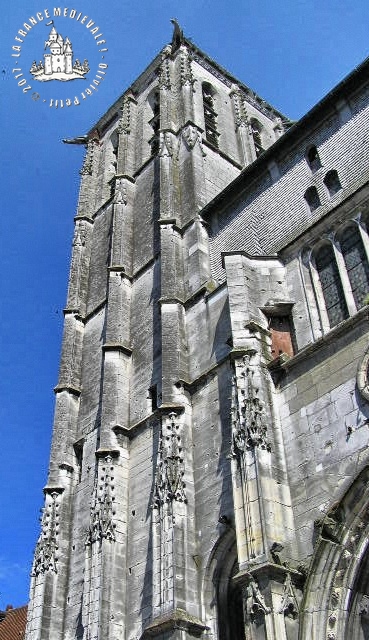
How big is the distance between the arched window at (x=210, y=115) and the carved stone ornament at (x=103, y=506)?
13906mm

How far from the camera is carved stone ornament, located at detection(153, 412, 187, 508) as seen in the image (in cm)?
1548

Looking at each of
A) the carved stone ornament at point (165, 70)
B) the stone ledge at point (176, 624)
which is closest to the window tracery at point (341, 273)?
the stone ledge at point (176, 624)

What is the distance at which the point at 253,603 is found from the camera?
440 inches

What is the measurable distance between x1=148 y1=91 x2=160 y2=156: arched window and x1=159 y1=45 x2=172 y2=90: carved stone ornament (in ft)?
5.20

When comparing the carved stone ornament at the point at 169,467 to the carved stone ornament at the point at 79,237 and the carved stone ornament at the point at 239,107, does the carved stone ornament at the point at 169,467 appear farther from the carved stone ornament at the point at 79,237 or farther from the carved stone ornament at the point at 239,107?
the carved stone ornament at the point at 239,107

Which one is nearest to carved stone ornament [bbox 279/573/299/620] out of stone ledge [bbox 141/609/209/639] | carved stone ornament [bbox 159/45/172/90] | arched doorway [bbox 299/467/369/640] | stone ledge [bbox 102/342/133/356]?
arched doorway [bbox 299/467/369/640]

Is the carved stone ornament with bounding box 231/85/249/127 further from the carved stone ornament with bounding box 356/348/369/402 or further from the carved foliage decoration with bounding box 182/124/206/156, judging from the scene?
the carved stone ornament with bounding box 356/348/369/402

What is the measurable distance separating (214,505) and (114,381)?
19.3 ft

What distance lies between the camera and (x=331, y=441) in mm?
12805

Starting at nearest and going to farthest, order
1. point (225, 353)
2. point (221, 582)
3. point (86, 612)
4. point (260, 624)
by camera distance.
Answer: point (260, 624)
point (221, 582)
point (86, 612)
point (225, 353)

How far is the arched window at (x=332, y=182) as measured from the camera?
17.0 metres

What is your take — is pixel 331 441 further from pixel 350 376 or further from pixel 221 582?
pixel 221 582

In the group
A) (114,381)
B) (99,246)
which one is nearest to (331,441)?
(114,381)

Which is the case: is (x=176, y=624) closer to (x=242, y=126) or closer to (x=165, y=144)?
(x=165, y=144)
